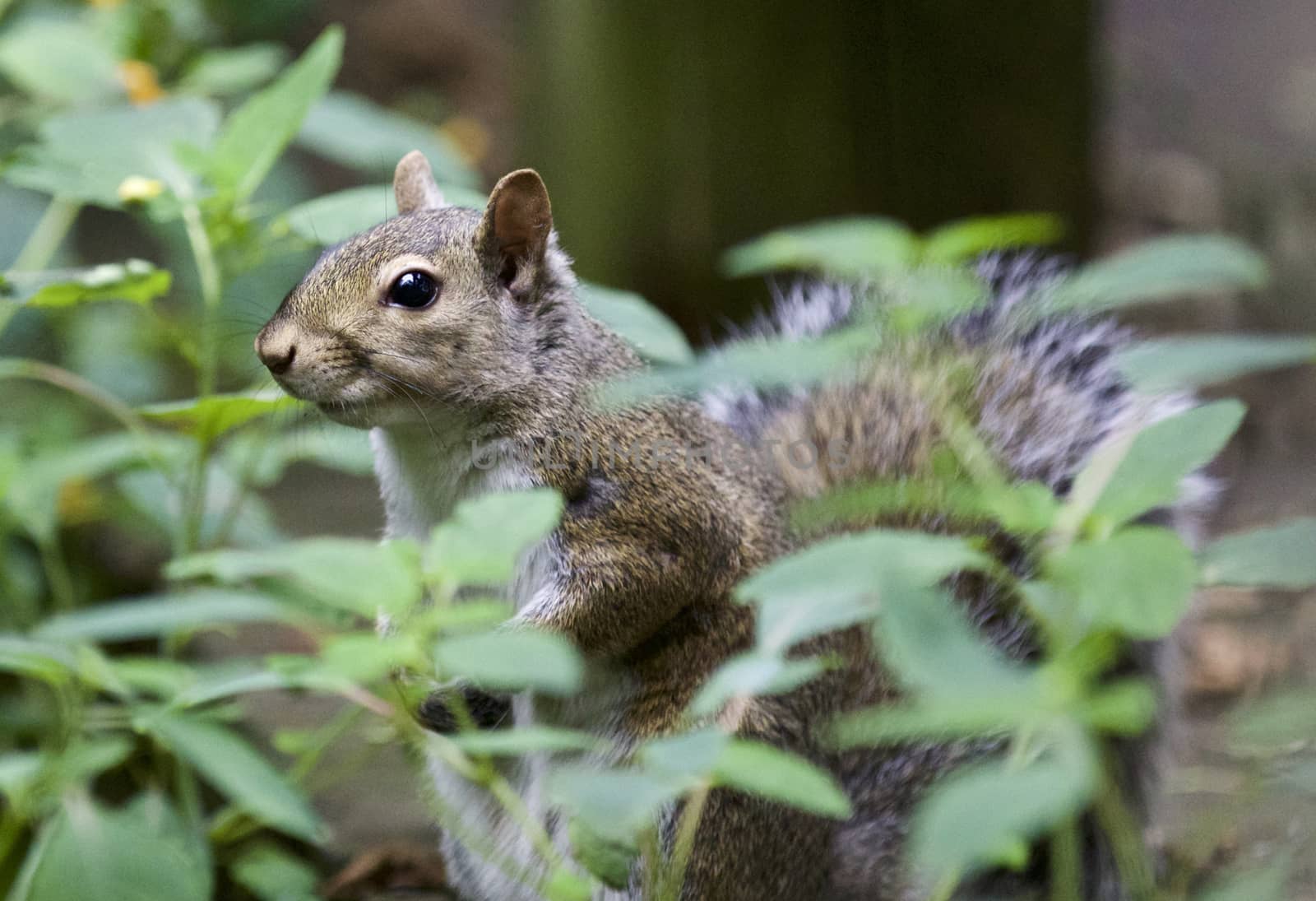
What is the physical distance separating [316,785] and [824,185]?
5.82 feet

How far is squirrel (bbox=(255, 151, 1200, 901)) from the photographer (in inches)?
64.2

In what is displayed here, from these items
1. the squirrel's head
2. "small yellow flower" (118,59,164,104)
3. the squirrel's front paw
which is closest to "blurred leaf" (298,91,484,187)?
"small yellow flower" (118,59,164,104)

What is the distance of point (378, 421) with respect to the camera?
5.37 feet

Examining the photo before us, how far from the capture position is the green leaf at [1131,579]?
92 centimetres

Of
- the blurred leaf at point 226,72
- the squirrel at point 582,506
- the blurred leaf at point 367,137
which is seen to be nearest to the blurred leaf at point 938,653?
the squirrel at point 582,506

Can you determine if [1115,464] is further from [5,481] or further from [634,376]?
[5,481]

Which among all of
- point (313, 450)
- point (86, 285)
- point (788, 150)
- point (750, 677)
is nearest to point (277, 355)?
point (86, 285)

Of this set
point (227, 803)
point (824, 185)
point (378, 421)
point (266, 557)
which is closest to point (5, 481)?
point (227, 803)

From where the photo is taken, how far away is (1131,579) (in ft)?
3.11

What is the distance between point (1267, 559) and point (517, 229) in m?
0.98

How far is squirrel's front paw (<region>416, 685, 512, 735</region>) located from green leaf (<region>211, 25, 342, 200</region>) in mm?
720

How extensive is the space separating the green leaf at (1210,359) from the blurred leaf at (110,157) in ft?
4.16

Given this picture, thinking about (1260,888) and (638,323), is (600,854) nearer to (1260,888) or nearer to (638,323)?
(1260,888)

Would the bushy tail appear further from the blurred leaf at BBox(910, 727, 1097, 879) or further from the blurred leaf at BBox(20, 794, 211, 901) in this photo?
the blurred leaf at BBox(910, 727, 1097, 879)
